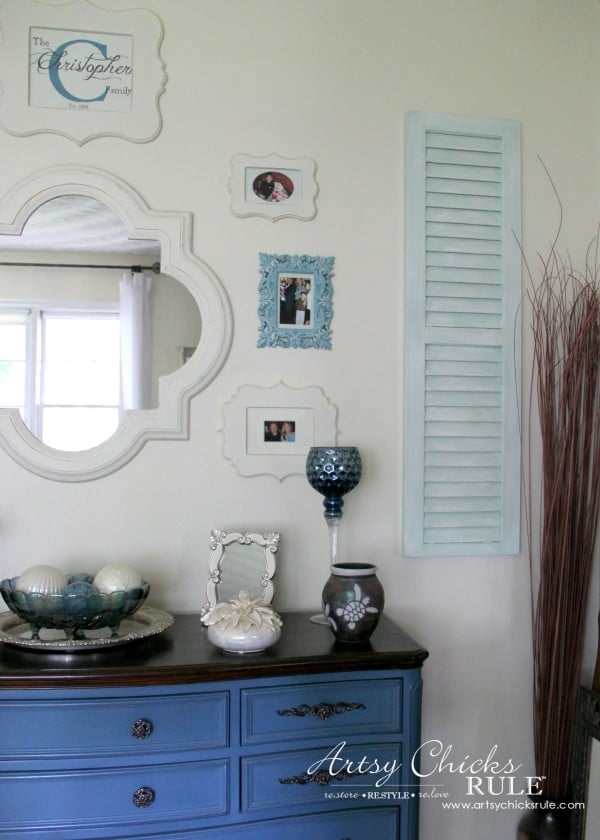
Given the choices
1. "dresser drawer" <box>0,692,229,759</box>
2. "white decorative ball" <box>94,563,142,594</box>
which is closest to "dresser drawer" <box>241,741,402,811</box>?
"dresser drawer" <box>0,692,229,759</box>

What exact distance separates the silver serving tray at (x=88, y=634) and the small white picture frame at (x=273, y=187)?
1187 millimetres

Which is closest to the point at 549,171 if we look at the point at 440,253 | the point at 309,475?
the point at 440,253

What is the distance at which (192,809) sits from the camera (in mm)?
1684

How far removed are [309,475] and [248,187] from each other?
2.91ft

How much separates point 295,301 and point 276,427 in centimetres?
39

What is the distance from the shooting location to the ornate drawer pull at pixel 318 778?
5.71 ft

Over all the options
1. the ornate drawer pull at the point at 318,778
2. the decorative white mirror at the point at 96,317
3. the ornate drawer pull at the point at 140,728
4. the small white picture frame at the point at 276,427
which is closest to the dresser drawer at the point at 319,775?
the ornate drawer pull at the point at 318,778

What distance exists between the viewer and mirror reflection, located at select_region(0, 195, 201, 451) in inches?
81.9

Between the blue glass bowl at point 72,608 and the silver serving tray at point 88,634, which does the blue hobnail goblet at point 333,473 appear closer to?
the silver serving tray at point 88,634

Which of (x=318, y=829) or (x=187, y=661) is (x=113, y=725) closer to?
(x=187, y=661)

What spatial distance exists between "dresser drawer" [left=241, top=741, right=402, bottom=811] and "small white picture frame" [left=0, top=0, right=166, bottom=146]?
68.6 inches

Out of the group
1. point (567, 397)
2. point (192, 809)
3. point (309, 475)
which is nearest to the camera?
point (192, 809)

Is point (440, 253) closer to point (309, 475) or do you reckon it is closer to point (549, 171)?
point (549, 171)

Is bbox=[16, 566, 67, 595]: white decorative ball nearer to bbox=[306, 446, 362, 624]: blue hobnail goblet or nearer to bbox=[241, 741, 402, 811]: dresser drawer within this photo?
bbox=[241, 741, 402, 811]: dresser drawer
